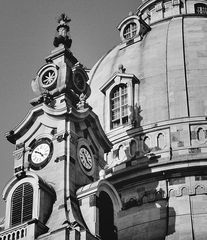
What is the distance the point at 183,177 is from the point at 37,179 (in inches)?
419

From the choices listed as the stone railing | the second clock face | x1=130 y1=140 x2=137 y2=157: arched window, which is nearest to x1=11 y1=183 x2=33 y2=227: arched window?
the stone railing

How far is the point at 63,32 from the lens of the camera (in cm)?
5616

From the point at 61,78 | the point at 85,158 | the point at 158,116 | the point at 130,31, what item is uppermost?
the point at 130,31

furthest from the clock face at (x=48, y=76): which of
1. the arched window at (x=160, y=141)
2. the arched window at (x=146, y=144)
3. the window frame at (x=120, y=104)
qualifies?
the window frame at (x=120, y=104)

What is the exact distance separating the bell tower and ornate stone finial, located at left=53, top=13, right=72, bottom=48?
5 cm

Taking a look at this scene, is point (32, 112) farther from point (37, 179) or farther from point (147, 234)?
point (147, 234)

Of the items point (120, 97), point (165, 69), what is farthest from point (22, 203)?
point (165, 69)

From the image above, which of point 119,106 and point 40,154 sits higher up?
point 119,106

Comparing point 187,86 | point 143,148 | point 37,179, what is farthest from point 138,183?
point 37,179

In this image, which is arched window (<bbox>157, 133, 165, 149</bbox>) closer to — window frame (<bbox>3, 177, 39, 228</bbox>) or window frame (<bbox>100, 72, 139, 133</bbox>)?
window frame (<bbox>100, 72, 139, 133</bbox>)

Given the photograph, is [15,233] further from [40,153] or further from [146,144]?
[146,144]

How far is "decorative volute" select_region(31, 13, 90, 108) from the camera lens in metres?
53.1

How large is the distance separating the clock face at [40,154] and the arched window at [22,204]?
1.68 m

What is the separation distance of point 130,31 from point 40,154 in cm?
1747
